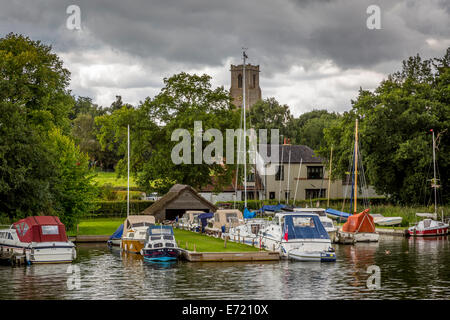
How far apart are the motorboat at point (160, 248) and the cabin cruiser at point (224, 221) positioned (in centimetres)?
1297

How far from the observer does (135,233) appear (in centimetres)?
4953

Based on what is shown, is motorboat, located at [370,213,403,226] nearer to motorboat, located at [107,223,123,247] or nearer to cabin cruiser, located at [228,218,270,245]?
cabin cruiser, located at [228,218,270,245]

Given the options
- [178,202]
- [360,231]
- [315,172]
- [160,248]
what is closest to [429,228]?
[360,231]

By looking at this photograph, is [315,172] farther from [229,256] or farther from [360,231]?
[229,256]

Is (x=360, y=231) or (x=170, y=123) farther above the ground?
(x=170, y=123)

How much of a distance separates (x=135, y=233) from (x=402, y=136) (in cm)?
4679

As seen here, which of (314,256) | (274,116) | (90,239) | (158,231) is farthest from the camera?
(274,116)

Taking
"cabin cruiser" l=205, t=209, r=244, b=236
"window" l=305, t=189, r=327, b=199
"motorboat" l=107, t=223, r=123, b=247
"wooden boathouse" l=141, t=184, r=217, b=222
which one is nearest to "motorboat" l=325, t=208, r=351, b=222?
"wooden boathouse" l=141, t=184, r=217, b=222

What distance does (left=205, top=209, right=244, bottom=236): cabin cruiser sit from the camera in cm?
5739

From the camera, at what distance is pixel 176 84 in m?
77.2

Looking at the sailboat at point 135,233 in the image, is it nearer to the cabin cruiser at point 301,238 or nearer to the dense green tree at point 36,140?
the dense green tree at point 36,140

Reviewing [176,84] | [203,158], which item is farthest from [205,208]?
[176,84]

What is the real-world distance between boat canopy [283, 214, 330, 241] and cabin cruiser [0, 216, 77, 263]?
14994mm
